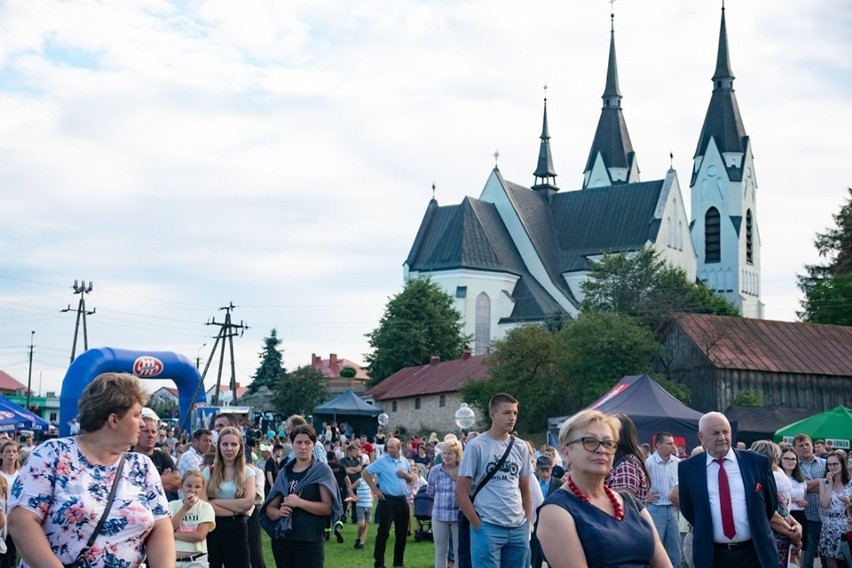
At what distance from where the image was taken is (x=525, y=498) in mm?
9648

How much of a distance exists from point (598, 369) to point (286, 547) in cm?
4128

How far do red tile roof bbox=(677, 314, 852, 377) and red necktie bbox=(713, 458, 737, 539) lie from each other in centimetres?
4113

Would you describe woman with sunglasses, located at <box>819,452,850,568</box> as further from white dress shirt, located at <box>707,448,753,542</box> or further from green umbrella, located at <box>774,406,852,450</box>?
green umbrella, located at <box>774,406,852,450</box>

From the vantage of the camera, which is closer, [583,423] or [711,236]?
[583,423]

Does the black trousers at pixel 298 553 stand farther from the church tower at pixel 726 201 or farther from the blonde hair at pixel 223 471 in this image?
the church tower at pixel 726 201

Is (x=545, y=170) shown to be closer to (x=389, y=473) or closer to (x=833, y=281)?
(x=833, y=281)

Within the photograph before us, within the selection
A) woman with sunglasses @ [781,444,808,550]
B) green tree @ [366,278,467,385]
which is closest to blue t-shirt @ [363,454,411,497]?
woman with sunglasses @ [781,444,808,550]

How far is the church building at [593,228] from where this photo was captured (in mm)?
89500

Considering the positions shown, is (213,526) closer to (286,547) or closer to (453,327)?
(286,547)

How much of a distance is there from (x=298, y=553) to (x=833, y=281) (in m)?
66.5

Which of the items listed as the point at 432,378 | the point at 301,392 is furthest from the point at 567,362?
the point at 301,392

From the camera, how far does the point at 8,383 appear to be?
14012 cm

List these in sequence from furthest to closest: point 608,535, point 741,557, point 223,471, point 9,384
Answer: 1. point 9,384
2. point 223,471
3. point 741,557
4. point 608,535

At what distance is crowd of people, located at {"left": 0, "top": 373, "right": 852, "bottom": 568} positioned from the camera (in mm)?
4676
